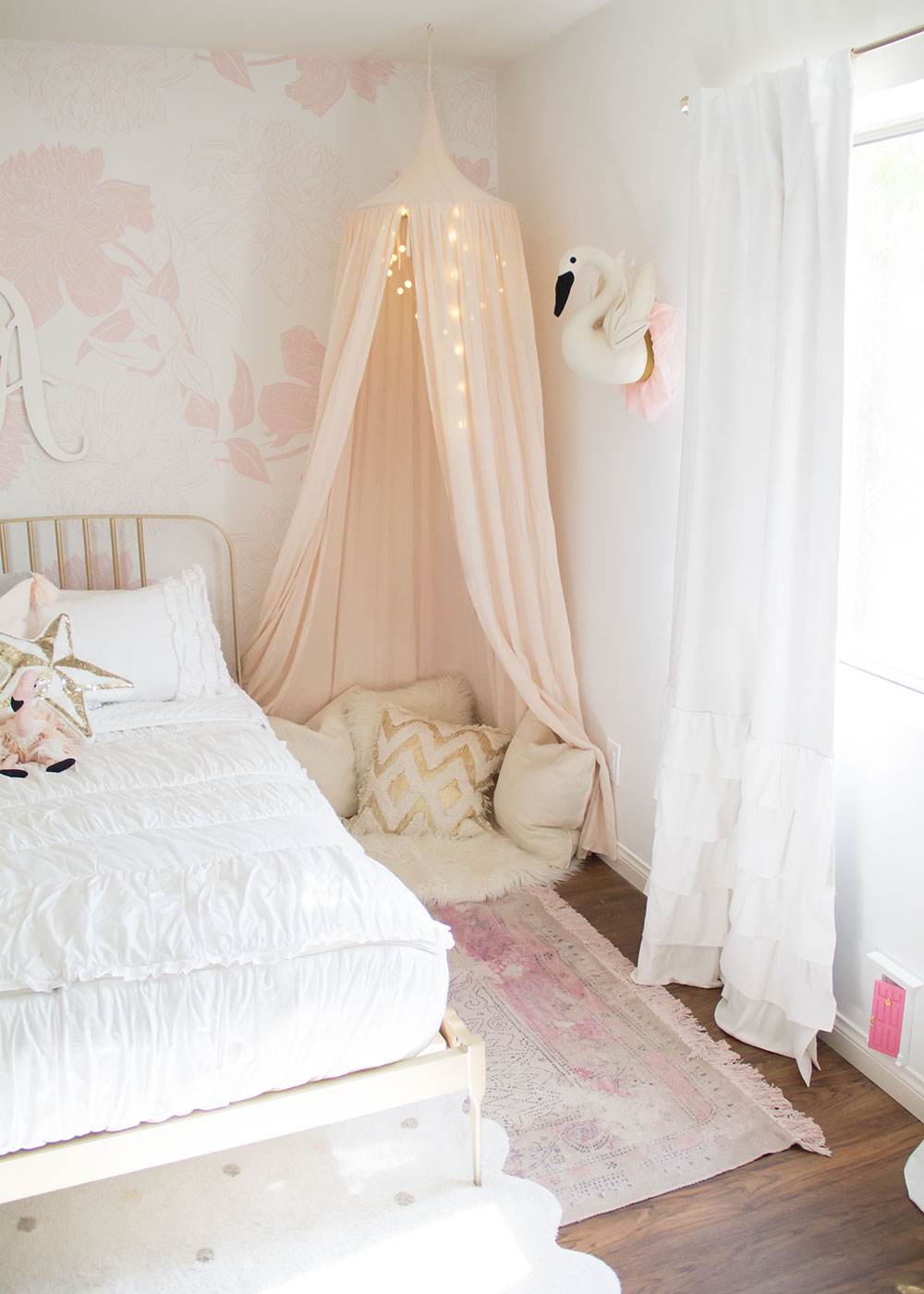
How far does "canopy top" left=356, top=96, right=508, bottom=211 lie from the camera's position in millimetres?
3162

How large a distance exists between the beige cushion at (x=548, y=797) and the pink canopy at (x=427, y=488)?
0.06m

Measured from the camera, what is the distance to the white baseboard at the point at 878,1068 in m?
2.24

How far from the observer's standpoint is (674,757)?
2598 mm

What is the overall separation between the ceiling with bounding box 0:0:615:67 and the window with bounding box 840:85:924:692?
1.18m

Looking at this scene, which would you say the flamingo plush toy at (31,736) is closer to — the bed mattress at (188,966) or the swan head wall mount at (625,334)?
the bed mattress at (188,966)

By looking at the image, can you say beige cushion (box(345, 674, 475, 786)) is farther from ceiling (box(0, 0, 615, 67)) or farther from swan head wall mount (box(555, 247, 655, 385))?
ceiling (box(0, 0, 615, 67))

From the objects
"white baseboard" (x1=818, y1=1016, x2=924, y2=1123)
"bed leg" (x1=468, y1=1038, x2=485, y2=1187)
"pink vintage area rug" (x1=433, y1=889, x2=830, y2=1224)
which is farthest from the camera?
"white baseboard" (x1=818, y1=1016, x2=924, y2=1123)

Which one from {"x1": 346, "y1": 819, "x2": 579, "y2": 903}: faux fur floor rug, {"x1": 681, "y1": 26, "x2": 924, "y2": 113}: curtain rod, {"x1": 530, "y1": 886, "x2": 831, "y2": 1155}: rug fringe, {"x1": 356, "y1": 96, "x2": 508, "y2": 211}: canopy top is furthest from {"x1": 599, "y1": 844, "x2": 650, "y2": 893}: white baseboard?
{"x1": 681, "y1": 26, "x2": 924, "y2": 113}: curtain rod

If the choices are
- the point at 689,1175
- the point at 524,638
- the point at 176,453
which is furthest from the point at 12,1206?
the point at 176,453

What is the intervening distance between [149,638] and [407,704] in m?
1.04

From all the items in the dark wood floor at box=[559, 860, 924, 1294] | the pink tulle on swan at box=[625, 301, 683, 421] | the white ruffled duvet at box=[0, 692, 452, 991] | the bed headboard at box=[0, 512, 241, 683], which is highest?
the pink tulle on swan at box=[625, 301, 683, 421]

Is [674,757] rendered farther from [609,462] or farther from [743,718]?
[609,462]

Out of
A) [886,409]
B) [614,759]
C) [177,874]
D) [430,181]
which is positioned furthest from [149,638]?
[886,409]

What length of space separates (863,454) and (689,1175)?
5.20 ft
